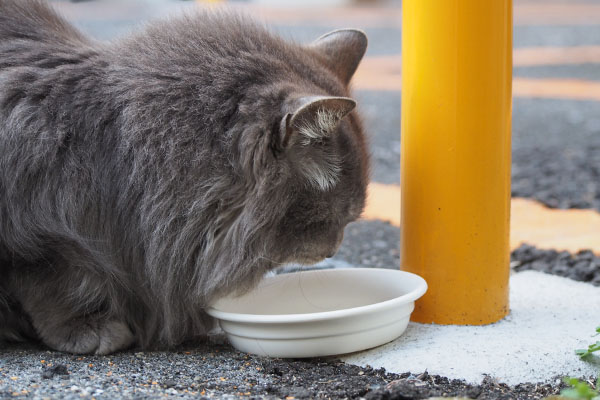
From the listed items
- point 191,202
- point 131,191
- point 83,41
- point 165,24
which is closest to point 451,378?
point 191,202

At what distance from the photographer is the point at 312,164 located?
250 cm

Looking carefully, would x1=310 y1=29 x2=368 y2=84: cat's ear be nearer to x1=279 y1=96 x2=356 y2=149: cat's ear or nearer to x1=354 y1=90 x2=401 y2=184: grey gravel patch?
x1=279 y1=96 x2=356 y2=149: cat's ear

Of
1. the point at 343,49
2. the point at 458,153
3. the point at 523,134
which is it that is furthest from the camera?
the point at 523,134

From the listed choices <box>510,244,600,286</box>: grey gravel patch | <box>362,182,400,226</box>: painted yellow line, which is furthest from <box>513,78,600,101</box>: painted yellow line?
<box>510,244,600,286</box>: grey gravel patch

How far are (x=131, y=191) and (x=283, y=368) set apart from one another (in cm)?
76

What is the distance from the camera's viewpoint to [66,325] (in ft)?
8.63

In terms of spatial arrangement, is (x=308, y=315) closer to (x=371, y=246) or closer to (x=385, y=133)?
(x=371, y=246)

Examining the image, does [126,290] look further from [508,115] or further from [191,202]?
[508,115]

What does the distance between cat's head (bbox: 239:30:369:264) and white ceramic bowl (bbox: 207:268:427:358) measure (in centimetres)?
26

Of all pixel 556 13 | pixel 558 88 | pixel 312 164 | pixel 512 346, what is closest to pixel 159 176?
pixel 312 164

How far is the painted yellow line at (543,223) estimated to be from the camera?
4039 millimetres

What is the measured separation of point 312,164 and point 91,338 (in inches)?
37.7

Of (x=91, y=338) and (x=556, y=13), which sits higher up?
(x=91, y=338)

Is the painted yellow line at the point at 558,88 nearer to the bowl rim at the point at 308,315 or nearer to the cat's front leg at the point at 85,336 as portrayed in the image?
the bowl rim at the point at 308,315
